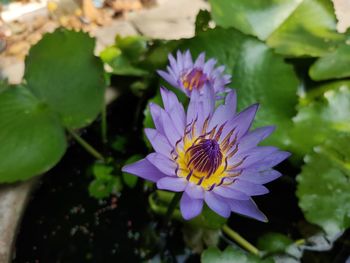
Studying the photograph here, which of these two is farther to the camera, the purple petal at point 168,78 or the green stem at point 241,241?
the green stem at point 241,241

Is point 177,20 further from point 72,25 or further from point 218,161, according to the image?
point 218,161

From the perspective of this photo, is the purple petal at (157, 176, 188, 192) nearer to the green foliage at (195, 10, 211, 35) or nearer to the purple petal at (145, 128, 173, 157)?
the purple petal at (145, 128, 173, 157)

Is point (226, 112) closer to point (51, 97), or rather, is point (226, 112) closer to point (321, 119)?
point (321, 119)

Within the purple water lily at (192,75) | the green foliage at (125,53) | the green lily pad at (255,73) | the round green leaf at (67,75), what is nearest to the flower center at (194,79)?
the purple water lily at (192,75)

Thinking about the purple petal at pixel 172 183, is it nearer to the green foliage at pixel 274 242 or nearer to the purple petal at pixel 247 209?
the purple petal at pixel 247 209

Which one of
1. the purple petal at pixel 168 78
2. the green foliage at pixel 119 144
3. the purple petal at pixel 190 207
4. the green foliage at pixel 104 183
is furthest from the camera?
the green foliage at pixel 119 144

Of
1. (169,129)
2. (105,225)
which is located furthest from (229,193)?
(105,225)
